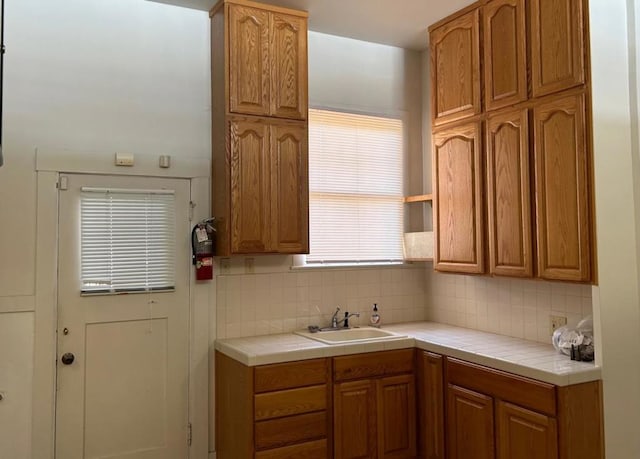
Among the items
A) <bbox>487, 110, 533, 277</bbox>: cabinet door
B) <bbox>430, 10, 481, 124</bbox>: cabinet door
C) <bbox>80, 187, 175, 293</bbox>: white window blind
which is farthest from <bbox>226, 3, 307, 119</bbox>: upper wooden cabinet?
<bbox>487, 110, 533, 277</bbox>: cabinet door

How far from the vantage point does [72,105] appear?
326 cm

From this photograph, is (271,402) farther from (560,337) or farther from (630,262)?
(630,262)

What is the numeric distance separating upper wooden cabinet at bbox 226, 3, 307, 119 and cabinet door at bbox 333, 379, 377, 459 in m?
1.83

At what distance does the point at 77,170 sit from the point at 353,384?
7.03 ft

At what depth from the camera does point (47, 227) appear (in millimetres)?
3158

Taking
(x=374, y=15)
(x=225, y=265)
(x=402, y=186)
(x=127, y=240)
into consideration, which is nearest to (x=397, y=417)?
(x=225, y=265)

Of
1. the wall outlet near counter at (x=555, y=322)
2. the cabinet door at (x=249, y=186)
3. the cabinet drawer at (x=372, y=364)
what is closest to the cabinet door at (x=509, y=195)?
the wall outlet near counter at (x=555, y=322)

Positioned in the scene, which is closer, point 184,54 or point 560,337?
point 560,337

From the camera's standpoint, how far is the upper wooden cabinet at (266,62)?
3439 millimetres

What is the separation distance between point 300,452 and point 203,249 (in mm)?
1387

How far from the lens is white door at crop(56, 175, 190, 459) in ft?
10.5

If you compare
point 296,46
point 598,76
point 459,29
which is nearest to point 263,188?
point 296,46

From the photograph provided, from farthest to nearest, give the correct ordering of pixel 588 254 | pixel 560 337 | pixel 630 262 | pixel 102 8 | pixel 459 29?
pixel 459 29 → pixel 102 8 → pixel 560 337 → pixel 588 254 → pixel 630 262

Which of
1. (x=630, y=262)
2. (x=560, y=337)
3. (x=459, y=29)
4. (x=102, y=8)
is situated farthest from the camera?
(x=459, y=29)
